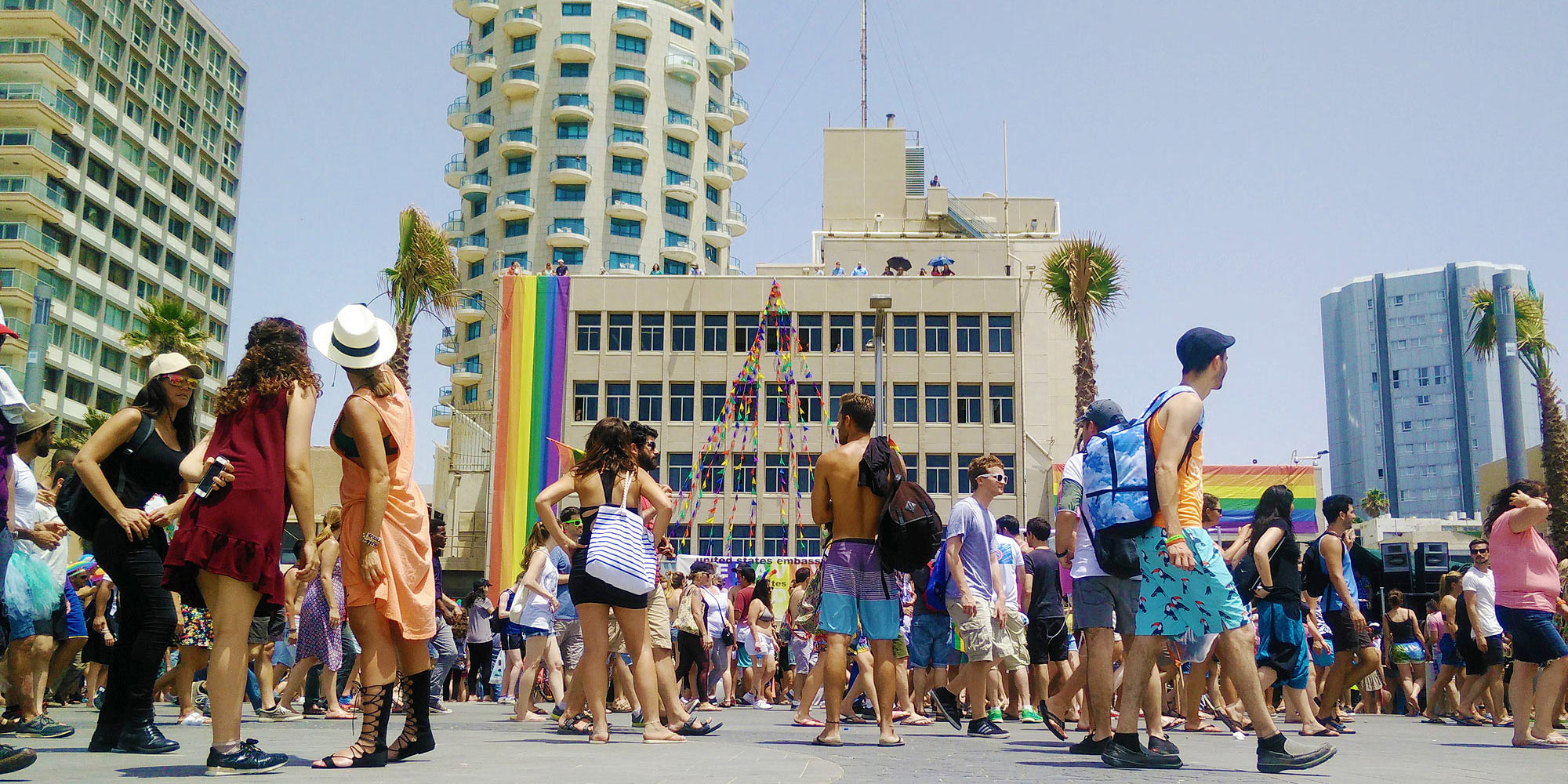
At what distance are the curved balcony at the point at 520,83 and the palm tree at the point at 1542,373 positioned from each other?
196 ft

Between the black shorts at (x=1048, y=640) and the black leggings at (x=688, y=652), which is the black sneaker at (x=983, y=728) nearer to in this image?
the black shorts at (x=1048, y=640)

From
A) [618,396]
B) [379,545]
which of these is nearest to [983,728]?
[379,545]

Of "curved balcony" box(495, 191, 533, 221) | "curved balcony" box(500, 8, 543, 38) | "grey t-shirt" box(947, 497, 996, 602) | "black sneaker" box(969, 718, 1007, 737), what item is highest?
"curved balcony" box(500, 8, 543, 38)

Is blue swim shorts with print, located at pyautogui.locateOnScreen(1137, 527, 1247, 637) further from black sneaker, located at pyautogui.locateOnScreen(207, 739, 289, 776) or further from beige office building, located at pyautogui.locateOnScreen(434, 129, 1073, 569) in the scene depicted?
beige office building, located at pyautogui.locateOnScreen(434, 129, 1073, 569)

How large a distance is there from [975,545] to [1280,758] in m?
3.46

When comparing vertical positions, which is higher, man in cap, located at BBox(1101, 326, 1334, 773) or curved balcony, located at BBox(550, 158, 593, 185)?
curved balcony, located at BBox(550, 158, 593, 185)

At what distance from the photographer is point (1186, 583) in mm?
6625

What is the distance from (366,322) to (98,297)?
74.9 meters

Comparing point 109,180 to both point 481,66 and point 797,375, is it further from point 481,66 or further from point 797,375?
point 797,375

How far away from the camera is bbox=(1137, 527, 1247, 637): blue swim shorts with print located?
21.4 ft

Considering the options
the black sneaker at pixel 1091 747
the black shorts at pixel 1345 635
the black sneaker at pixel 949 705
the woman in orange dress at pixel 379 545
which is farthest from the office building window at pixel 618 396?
the woman in orange dress at pixel 379 545

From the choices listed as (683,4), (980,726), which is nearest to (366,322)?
(980,726)

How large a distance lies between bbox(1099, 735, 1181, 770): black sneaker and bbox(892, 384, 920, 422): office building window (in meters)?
49.8

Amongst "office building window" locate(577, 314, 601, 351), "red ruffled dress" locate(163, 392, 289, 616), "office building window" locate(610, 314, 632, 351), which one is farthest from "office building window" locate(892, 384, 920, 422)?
"red ruffled dress" locate(163, 392, 289, 616)
